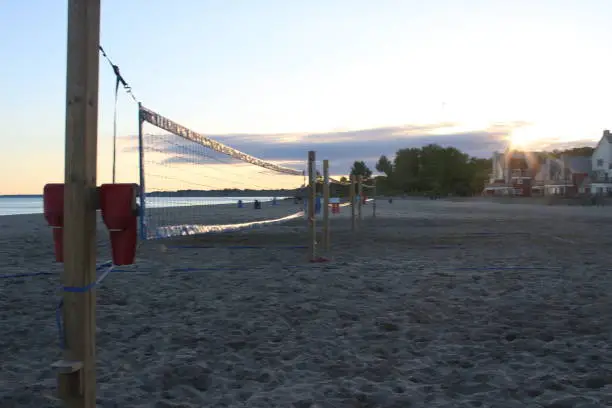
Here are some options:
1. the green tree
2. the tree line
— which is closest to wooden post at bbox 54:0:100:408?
the tree line

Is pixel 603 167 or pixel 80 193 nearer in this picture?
pixel 80 193

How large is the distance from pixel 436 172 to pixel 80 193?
4728 inches

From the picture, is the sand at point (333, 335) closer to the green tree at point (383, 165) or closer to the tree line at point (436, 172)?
the tree line at point (436, 172)

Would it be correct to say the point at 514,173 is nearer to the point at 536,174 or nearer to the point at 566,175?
the point at 536,174

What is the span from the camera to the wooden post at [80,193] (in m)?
2.54

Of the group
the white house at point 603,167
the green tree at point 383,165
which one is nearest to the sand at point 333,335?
the white house at point 603,167

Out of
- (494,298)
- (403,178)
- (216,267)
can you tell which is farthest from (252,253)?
(403,178)

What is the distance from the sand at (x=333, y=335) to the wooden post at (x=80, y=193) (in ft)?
2.75

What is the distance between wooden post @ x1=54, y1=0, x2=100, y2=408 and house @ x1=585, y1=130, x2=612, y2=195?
70728 mm

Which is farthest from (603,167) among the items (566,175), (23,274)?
(23,274)

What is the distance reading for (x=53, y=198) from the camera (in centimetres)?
273

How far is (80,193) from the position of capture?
2561mm

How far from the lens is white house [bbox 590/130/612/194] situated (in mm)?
65800

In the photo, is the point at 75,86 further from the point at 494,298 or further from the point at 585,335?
the point at 494,298
